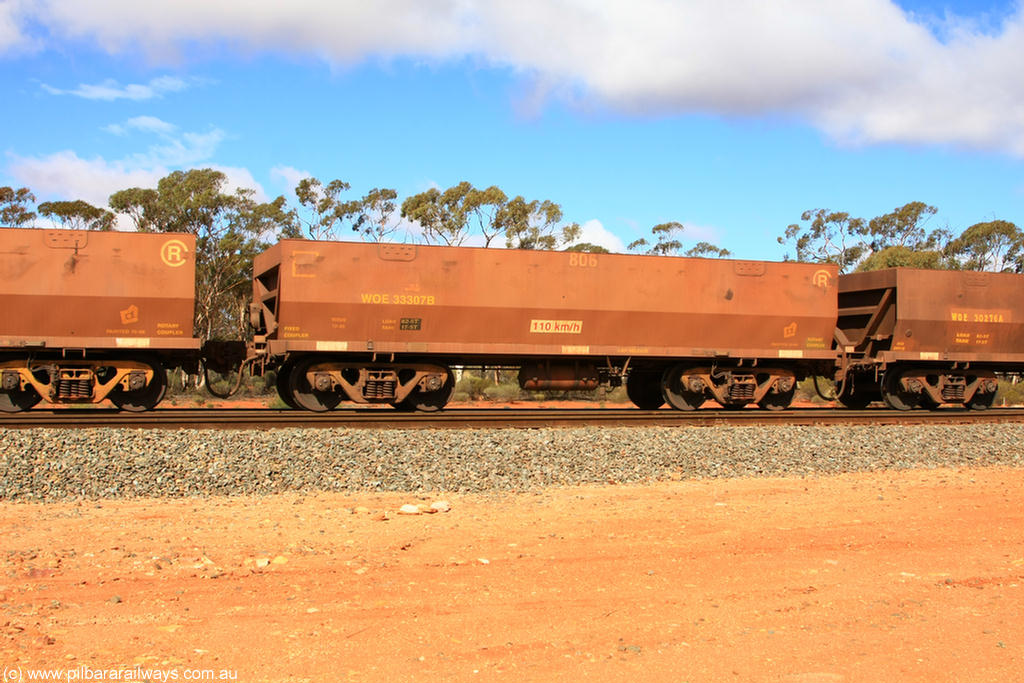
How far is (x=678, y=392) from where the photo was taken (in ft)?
55.3

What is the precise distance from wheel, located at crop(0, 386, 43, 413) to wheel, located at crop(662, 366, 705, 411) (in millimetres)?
11330

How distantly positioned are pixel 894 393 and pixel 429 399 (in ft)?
32.2

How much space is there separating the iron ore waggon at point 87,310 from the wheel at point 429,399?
3805 millimetres

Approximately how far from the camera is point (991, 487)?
9.49m

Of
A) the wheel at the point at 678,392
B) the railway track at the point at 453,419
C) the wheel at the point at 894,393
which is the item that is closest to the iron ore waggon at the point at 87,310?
the railway track at the point at 453,419

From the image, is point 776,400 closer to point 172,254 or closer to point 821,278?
point 821,278

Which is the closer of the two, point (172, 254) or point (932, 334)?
point (172, 254)

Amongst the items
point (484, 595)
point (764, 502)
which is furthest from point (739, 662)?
point (764, 502)

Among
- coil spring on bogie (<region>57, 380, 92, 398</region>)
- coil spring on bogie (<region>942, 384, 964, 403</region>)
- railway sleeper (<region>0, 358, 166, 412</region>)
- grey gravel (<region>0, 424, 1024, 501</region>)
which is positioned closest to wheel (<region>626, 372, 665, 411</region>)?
grey gravel (<region>0, 424, 1024, 501</region>)

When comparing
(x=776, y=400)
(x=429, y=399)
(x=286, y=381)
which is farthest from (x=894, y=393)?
(x=286, y=381)

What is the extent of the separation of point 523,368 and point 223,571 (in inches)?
415

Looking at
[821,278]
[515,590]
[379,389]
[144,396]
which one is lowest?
[515,590]

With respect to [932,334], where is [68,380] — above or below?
below

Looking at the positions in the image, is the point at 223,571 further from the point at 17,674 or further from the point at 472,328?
the point at 472,328
